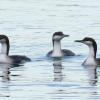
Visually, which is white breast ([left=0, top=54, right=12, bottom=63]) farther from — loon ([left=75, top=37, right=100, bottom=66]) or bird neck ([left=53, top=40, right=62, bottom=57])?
loon ([left=75, top=37, right=100, bottom=66])

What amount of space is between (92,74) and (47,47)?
827 cm

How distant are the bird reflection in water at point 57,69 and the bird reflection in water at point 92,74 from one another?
3.37ft

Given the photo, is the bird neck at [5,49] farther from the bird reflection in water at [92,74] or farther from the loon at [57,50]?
the bird reflection in water at [92,74]

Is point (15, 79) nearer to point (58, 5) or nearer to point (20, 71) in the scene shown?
point (20, 71)

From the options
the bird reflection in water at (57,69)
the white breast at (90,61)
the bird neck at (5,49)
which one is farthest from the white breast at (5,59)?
the white breast at (90,61)

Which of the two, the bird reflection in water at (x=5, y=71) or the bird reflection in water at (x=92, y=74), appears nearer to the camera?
the bird reflection in water at (x=92, y=74)

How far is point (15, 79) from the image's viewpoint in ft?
93.8

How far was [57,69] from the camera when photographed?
31656 millimetres

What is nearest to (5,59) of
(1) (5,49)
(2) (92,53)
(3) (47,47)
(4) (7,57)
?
(4) (7,57)

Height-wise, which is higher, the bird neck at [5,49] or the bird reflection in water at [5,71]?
the bird neck at [5,49]

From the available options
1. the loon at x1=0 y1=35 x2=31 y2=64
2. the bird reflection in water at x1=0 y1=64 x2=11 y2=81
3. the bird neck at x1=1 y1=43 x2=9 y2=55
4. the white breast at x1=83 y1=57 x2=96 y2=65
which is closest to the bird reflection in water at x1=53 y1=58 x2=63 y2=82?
the white breast at x1=83 y1=57 x2=96 y2=65

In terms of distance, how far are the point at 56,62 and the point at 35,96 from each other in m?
9.01

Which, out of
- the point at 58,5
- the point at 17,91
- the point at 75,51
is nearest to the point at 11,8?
the point at 58,5

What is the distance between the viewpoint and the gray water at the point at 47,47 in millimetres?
26109
